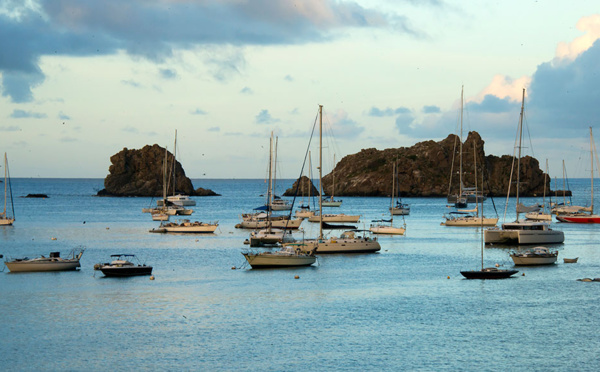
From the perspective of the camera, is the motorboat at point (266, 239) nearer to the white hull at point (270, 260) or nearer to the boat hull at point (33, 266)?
the white hull at point (270, 260)

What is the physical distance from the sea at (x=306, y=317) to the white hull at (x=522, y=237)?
9.64m

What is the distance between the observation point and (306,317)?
147 ft

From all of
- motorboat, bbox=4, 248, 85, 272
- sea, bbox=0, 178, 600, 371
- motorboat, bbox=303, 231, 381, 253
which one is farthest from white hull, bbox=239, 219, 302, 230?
motorboat, bbox=4, 248, 85, 272

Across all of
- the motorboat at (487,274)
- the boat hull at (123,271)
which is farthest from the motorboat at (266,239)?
the motorboat at (487,274)

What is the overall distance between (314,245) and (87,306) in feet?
94.7

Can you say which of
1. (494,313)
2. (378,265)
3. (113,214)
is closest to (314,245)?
(378,265)

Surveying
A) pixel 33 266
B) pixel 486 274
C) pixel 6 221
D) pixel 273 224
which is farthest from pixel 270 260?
pixel 6 221

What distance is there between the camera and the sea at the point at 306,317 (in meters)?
35.7

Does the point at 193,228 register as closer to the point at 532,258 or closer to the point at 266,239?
the point at 266,239

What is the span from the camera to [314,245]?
236 ft

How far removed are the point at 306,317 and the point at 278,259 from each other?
63.0 feet

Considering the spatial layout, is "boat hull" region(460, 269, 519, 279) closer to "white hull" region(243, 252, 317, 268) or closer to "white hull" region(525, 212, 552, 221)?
"white hull" region(243, 252, 317, 268)

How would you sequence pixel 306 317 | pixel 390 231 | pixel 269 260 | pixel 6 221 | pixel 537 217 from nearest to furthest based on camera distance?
pixel 306 317 < pixel 269 260 < pixel 390 231 < pixel 6 221 < pixel 537 217

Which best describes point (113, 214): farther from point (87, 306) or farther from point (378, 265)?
point (87, 306)
